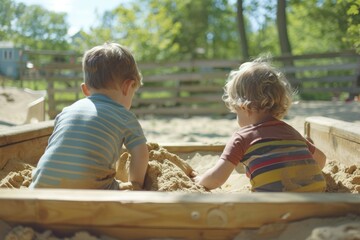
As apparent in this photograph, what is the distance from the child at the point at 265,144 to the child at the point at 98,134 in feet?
1.29

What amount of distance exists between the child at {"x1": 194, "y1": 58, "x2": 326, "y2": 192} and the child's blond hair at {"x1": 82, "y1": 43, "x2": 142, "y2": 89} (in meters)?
0.50

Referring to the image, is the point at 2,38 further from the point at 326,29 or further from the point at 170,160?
the point at 326,29

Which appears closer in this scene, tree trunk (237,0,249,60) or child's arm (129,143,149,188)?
child's arm (129,143,149,188)

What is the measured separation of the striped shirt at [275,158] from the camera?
187 cm

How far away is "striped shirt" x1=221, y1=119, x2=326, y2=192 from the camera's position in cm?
187

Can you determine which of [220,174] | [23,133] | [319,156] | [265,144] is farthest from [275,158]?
[23,133]

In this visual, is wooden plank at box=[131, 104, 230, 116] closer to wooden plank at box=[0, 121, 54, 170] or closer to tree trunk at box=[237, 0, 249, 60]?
tree trunk at box=[237, 0, 249, 60]

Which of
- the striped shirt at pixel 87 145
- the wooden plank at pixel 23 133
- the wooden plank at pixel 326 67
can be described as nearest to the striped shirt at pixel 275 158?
the striped shirt at pixel 87 145

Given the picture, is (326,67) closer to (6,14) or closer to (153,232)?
(6,14)

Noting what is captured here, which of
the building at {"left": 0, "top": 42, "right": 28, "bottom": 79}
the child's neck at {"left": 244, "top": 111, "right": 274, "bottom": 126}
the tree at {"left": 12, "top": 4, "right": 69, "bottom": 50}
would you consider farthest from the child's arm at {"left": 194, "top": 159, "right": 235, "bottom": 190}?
the building at {"left": 0, "top": 42, "right": 28, "bottom": 79}

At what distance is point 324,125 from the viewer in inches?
120

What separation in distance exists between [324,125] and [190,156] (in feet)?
3.09

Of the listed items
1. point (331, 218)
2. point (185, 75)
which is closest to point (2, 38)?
point (331, 218)

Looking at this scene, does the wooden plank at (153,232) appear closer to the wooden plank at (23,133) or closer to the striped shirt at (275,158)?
the striped shirt at (275,158)
